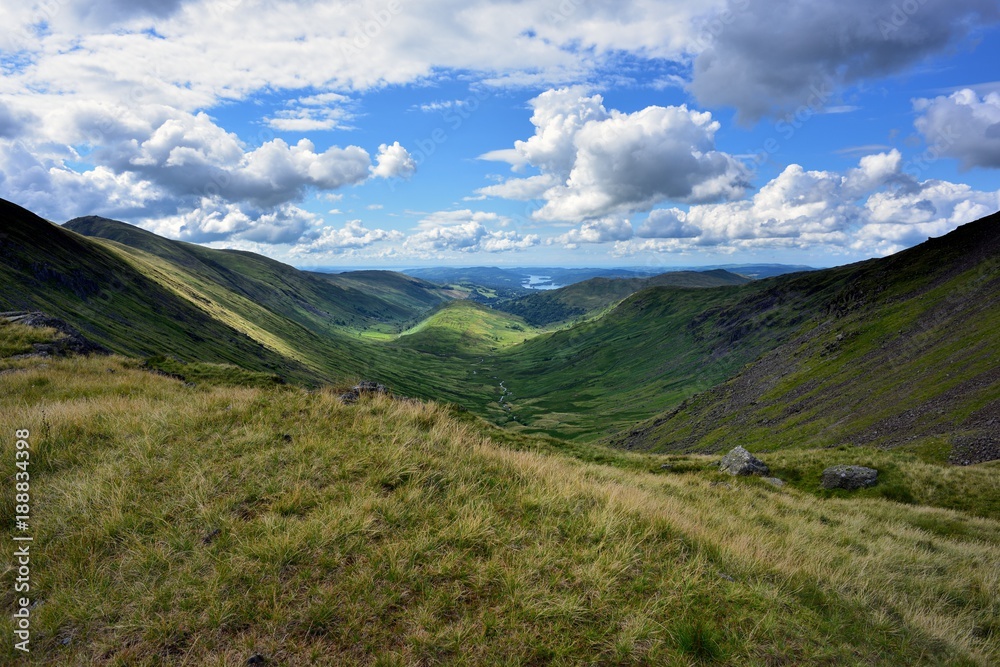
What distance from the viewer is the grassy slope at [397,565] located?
5750 millimetres

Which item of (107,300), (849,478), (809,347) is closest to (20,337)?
(849,478)

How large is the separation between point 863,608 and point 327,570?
9.41 meters

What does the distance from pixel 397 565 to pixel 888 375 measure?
123138 millimetres

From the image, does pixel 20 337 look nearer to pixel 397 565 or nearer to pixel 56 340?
pixel 56 340

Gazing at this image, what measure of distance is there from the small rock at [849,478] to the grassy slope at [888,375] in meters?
38.4

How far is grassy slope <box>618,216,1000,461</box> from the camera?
69.0 meters

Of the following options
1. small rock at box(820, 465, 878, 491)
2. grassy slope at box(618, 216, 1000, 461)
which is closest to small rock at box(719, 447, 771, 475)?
small rock at box(820, 465, 878, 491)

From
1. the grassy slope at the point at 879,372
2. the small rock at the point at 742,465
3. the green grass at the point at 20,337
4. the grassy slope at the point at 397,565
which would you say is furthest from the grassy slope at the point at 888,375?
the green grass at the point at 20,337

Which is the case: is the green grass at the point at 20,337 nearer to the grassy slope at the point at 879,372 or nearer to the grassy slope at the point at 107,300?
the grassy slope at the point at 107,300

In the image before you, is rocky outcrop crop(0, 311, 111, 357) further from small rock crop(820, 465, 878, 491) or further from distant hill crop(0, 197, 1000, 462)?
small rock crop(820, 465, 878, 491)

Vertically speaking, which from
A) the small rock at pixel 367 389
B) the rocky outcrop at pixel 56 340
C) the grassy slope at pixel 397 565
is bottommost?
the grassy slope at pixel 397 565

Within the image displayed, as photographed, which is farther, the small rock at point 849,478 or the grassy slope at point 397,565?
the small rock at point 849,478

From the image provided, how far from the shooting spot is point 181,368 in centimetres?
2884

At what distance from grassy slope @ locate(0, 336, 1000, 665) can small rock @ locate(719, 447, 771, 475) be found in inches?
692
